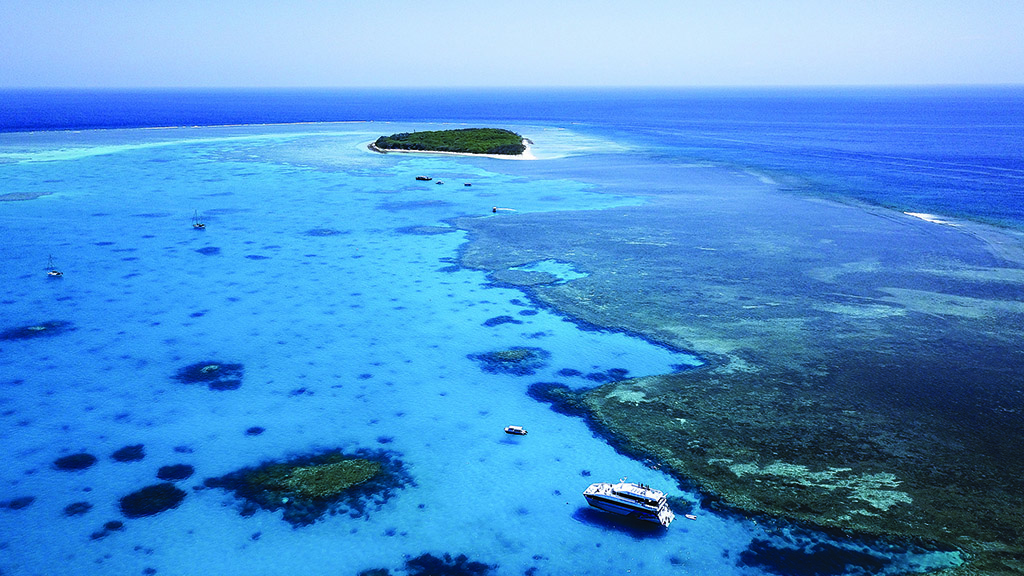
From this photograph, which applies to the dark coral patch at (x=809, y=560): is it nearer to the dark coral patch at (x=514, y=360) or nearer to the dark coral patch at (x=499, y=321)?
the dark coral patch at (x=514, y=360)

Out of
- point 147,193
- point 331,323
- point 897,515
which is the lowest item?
point 897,515

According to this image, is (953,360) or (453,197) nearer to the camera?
(953,360)

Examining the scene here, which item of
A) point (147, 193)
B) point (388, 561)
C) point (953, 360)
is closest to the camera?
point (388, 561)

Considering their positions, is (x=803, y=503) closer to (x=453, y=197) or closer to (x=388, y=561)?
(x=388, y=561)

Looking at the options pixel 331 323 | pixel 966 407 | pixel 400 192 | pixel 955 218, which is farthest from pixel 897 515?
pixel 400 192

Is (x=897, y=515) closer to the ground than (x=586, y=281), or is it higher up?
closer to the ground

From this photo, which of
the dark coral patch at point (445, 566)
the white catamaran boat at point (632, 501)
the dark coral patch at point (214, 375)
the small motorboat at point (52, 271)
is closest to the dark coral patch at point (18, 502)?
the dark coral patch at point (214, 375)
